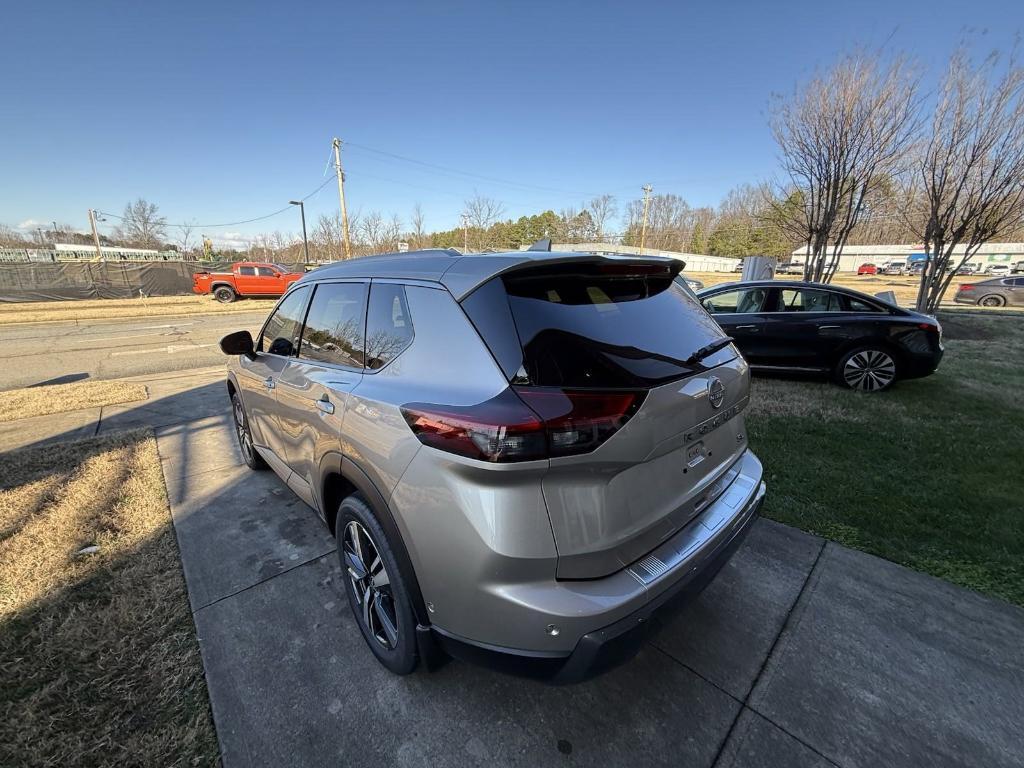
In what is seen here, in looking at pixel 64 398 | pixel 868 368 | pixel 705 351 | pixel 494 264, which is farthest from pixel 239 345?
pixel 868 368

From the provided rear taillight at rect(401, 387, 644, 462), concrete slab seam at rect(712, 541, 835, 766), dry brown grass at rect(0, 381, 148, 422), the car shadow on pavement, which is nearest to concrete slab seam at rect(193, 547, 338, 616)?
the car shadow on pavement

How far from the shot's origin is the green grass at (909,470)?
2.85 metres

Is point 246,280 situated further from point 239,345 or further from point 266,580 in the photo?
point 266,580

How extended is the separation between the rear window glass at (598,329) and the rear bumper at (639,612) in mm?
666

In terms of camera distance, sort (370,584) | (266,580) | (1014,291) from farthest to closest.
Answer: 1. (1014,291)
2. (266,580)
3. (370,584)

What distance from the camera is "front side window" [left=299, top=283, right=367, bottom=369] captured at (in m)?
2.26

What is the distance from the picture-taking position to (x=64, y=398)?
6.28 m

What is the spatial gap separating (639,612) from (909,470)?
3767mm

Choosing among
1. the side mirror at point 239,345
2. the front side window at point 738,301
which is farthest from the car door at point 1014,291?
the side mirror at point 239,345

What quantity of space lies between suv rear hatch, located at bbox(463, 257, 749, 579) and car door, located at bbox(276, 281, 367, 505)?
872 millimetres

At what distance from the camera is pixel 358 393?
1.96 metres

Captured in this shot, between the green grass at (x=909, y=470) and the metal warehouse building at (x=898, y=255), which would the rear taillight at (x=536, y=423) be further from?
the metal warehouse building at (x=898, y=255)

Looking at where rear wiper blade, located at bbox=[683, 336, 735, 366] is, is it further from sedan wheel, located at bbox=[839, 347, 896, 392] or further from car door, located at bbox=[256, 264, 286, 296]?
car door, located at bbox=[256, 264, 286, 296]

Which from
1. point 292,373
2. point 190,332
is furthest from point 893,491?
point 190,332
